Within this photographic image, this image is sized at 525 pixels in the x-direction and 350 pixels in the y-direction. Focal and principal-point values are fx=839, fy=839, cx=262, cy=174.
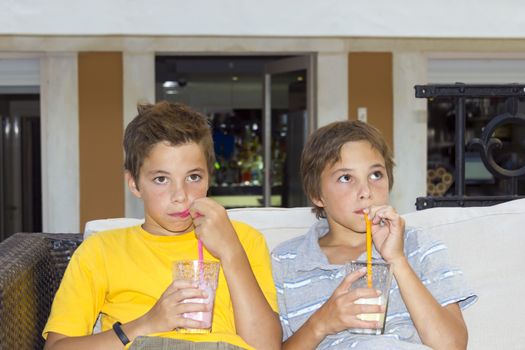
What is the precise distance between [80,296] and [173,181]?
30 cm

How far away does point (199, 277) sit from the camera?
4.92 feet

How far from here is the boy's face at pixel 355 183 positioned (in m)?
1.82

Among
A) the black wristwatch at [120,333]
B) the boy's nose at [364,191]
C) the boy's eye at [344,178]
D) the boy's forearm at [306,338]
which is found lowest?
the boy's forearm at [306,338]

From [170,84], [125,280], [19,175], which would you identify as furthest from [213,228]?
[170,84]

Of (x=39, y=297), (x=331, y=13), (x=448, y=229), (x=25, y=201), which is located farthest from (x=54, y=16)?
(x=25, y=201)

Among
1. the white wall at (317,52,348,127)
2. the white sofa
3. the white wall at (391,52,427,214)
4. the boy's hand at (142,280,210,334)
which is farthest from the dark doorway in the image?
the boy's hand at (142,280,210,334)

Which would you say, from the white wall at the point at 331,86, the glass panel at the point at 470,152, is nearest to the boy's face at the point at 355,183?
the white wall at the point at 331,86

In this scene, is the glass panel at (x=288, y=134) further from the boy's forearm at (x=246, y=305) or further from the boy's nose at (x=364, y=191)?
the boy's forearm at (x=246, y=305)

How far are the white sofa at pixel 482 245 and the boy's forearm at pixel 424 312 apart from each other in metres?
0.29

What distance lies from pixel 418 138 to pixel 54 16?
328 cm

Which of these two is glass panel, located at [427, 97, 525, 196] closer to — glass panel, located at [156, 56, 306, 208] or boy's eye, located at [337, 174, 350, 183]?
glass panel, located at [156, 56, 306, 208]

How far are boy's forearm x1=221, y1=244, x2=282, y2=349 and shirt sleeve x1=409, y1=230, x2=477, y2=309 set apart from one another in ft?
1.22

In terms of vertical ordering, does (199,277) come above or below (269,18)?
below

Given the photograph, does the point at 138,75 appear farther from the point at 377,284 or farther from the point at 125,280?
the point at 377,284
